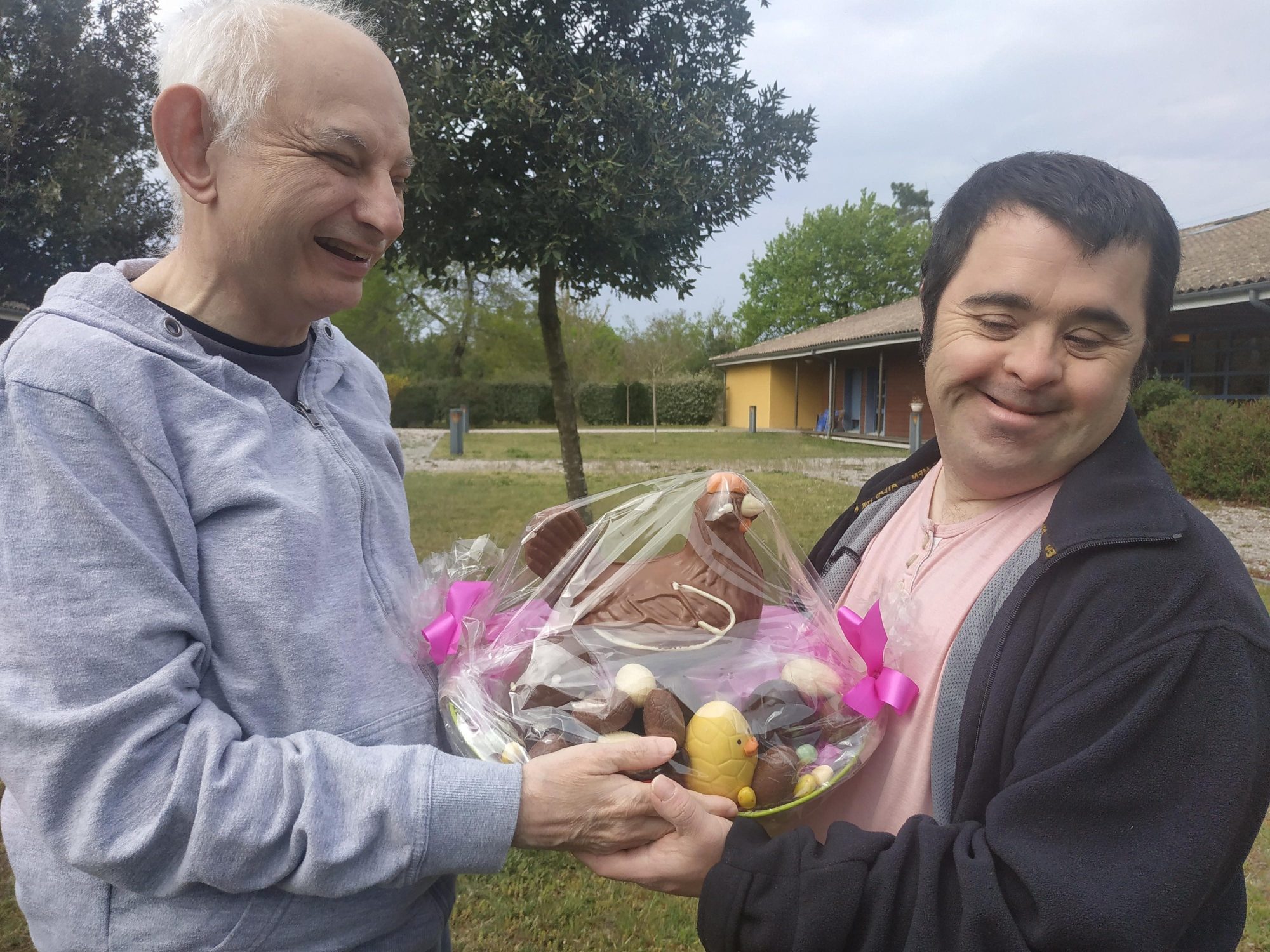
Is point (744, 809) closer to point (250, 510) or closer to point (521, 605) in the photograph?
point (521, 605)

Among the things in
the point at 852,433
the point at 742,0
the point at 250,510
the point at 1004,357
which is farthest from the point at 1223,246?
the point at 250,510

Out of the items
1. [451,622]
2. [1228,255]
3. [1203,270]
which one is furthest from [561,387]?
[1228,255]

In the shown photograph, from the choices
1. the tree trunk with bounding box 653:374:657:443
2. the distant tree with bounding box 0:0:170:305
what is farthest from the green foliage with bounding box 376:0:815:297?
the tree trunk with bounding box 653:374:657:443

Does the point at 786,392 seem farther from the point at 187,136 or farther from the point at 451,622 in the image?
the point at 187,136

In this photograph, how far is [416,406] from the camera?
35.4m

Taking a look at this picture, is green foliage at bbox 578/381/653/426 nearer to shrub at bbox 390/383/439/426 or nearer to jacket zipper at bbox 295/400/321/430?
shrub at bbox 390/383/439/426

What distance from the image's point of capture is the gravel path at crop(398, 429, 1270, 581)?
8.70 metres

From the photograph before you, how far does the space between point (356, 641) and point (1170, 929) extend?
1.36 m

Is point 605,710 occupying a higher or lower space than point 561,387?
lower

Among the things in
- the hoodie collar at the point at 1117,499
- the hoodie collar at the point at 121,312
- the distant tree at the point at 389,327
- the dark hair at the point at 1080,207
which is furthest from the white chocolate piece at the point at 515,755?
the distant tree at the point at 389,327

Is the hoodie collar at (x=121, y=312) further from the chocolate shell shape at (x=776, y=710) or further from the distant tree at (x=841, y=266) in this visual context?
the distant tree at (x=841, y=266)

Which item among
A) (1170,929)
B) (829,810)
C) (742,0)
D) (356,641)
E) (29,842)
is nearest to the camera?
(1170,929)

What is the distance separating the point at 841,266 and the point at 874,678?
4736 cm

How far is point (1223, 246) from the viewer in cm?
1563
